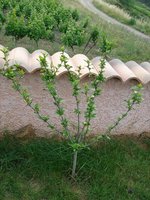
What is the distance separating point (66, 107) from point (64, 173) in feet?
4.34

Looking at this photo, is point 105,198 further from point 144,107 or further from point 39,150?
point 144,107

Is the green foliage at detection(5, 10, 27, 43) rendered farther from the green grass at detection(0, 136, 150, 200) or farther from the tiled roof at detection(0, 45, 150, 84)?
the green grass at detection(0, 136, 150, 200)

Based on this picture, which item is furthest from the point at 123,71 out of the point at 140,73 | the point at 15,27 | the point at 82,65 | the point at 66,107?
the point at 15,27

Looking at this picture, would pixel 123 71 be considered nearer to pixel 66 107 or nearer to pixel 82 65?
pixel 82 65

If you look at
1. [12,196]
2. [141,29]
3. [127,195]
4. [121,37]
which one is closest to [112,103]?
[127,195]

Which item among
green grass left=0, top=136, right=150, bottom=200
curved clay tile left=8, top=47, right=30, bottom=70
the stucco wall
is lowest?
green grass left=0, top=136, right=150, bottom=200

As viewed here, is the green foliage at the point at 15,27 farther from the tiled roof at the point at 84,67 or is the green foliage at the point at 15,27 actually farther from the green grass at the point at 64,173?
the green grass at the point at 64,173

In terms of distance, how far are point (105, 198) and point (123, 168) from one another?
859 millimetres

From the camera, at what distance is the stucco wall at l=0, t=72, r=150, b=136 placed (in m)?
6.50

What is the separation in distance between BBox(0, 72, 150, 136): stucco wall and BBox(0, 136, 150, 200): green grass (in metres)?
0.36

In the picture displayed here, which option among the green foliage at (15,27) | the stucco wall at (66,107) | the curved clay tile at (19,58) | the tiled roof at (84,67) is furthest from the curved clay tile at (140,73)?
the green foliage at (15,27)

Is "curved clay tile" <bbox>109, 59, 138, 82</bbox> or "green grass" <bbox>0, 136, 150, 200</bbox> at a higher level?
"curved clay tile" <bbox>109, 59, 138, 82</bbox>

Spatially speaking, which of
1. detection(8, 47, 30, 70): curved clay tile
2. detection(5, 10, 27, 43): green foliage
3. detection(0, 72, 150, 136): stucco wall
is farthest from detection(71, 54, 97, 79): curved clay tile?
detection(5, 10, 27, 43): green foliage

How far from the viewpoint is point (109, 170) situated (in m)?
6.11
